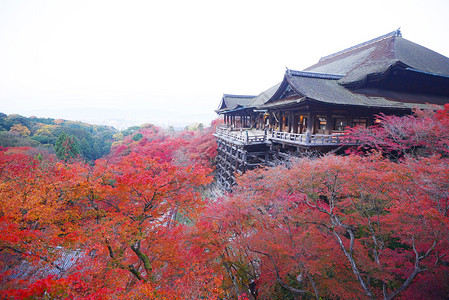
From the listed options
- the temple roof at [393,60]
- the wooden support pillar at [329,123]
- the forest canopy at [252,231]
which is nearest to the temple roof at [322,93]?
the wooden support pillar at [329,123]

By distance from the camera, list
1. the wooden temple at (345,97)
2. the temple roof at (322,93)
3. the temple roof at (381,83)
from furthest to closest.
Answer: the temple roof at (381,83) < the wooden temple at (345,97) < the temple roof at (322,93)

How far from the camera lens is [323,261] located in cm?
683

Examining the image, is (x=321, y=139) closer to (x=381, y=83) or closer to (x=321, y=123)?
(x=321, y=123)

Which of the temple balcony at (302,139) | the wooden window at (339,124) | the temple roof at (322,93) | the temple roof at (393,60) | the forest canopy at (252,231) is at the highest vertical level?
the temple roof at (393,60)

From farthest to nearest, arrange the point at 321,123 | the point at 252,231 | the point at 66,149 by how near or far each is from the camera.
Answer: the point at 66,149, the point at 321,123, the point at 252,231

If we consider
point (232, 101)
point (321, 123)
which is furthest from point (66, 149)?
point (321, 123)

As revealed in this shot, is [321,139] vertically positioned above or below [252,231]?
above

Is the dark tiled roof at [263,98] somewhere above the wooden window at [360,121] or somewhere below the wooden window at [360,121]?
above

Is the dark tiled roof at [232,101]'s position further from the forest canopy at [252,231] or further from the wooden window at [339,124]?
the forest canopy at [252,231]

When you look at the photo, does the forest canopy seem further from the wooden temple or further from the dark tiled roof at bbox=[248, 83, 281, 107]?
the dark tiled roof at bbox=[248, 83, 281, 107]

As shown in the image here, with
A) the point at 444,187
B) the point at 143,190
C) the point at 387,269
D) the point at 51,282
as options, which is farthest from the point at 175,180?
the point at 444,187

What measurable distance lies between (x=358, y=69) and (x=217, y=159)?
18.7 m

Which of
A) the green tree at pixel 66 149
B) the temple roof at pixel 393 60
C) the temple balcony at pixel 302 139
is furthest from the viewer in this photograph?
the green tree at pixel 66 149

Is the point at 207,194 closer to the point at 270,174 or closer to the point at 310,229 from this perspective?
the point at 270,174
